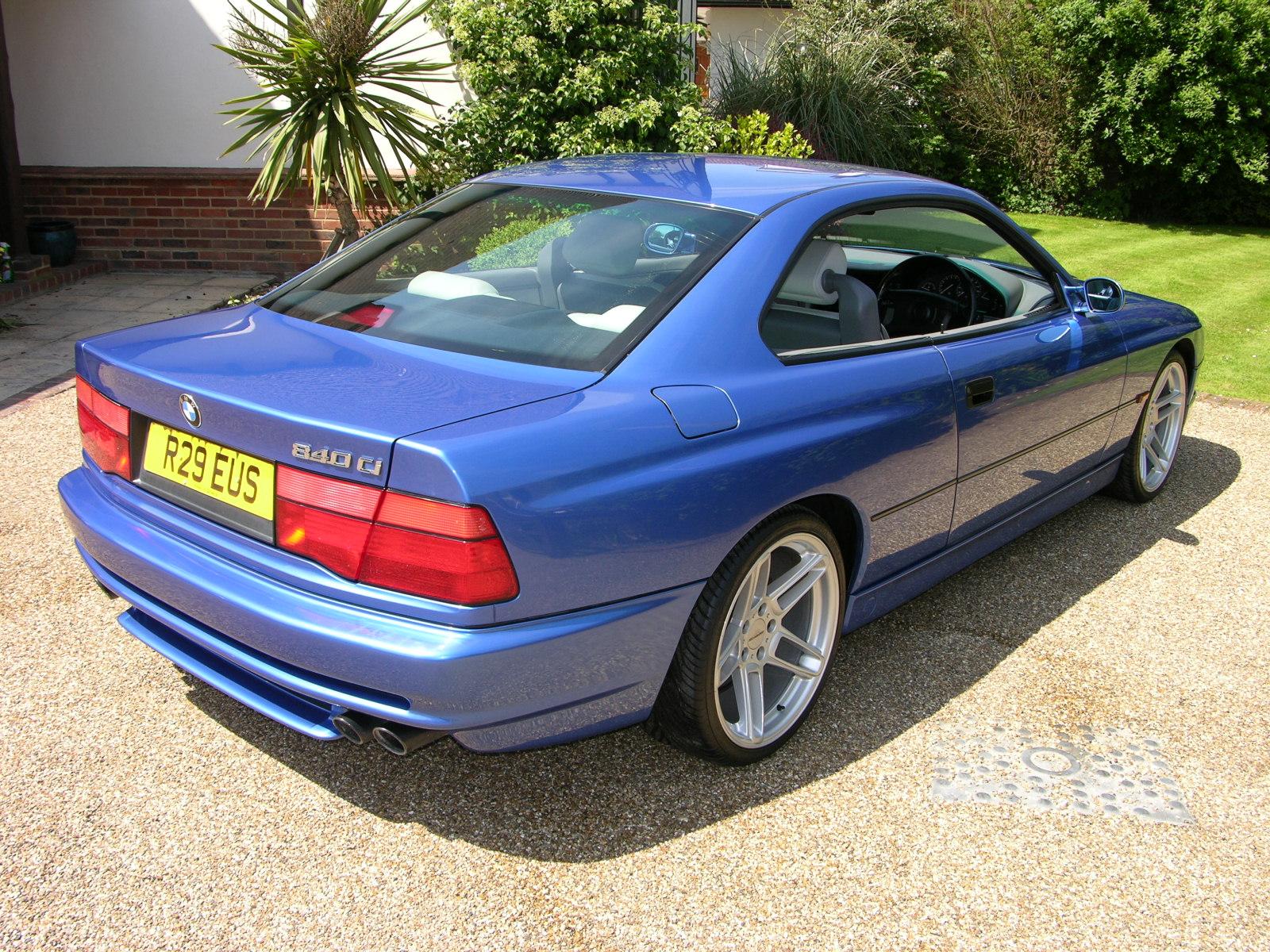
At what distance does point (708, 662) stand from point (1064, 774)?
111 centimetres

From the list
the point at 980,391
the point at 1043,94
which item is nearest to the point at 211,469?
the point at 980,391

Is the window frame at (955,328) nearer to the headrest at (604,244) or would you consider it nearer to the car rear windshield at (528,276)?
the car rear windshield at (528,276)

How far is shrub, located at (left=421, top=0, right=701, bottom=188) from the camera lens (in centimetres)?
773

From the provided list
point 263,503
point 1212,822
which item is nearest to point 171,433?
point 263,503

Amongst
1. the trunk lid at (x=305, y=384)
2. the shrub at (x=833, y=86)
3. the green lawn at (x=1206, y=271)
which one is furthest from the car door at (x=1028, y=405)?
the shrub at (x=833, y=86)

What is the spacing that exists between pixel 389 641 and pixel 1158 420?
13.2 ft

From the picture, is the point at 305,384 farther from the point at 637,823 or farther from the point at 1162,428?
the point at 1162,428

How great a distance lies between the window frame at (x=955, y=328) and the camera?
117 inches

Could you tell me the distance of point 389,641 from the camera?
2234 mm

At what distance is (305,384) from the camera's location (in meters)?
2.47

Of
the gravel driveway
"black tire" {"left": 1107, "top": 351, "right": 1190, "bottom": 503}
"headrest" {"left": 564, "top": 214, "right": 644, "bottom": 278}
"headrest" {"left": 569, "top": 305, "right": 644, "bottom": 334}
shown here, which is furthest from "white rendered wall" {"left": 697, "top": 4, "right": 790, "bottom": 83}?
"headrest" {"left": 569, "top": 305, "right": 644, "bottom": 334}

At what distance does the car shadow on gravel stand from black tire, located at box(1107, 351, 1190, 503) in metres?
1.10

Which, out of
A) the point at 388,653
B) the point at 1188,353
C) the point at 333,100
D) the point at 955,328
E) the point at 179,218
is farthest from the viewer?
the point at 179,218

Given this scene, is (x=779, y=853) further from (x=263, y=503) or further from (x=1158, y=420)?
(x=1158, y=420)
